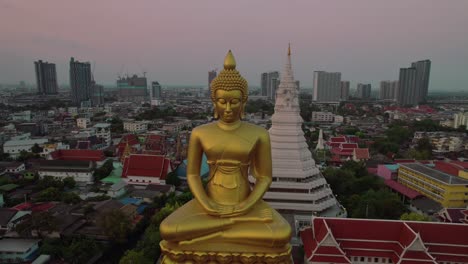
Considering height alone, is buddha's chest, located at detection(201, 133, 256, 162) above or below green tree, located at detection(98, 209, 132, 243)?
above

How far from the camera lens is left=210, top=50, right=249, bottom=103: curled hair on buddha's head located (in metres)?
5.20

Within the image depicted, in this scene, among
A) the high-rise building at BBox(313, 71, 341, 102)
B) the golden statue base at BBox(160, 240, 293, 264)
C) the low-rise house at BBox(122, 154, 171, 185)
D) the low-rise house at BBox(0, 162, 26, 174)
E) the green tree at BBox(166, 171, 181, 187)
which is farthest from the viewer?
the high-rise building at BBox(313, 71, 341, 102)

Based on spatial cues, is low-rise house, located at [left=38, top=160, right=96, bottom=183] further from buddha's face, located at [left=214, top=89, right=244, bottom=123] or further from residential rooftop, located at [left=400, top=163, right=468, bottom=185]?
residential rooftop, located at [left=400, top=163, right=468, bottom=185]

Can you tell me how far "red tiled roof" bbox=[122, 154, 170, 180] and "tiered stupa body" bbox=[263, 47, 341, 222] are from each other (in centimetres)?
1016

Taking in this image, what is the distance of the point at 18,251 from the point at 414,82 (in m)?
114


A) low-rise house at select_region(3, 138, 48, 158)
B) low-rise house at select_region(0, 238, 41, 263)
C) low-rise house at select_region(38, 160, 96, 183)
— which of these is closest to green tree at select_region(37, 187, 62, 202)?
low-rise house at select_region(38, 160, 96, 183)

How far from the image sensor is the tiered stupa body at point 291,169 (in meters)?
16.1

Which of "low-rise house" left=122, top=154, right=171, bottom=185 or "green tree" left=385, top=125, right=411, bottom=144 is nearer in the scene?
"low-rise house" left=122, top=154, right=171, bottom=185

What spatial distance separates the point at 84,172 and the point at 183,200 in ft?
35.6

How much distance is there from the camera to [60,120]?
5794cm

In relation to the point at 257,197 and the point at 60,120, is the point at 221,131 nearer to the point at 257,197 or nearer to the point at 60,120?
the point at 257,197

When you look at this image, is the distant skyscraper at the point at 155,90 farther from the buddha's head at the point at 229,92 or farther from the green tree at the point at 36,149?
the buddha's head at the point at 229,92

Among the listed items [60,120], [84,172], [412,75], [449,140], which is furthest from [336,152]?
[412,75]

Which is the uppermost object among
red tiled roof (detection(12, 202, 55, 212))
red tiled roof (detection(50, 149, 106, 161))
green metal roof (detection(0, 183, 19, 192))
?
red tiled roof (detection(50, 149, 106, 161))
